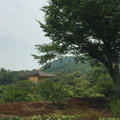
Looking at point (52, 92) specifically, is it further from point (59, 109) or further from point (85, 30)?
point (85, 30)

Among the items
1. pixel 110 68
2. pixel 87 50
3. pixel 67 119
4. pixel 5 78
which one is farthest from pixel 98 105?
pixel 5 78

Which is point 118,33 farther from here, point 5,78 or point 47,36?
point 5,78

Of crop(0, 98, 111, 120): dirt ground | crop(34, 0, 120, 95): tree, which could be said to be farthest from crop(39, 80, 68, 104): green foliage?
crop(34, 0, 120, 95): tree

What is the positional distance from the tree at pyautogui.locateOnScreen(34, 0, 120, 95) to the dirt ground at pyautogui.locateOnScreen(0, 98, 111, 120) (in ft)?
10.7

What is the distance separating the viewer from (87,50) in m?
25.0

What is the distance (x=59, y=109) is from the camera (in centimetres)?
1853

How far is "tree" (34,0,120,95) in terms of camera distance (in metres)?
21.8

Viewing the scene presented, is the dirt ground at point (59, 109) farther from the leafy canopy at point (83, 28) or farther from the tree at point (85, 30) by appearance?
the leafy canopy at point (83, 28)

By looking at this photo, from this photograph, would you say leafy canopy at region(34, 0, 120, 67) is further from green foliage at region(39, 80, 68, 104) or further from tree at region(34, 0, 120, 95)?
green foliage at region(39, 80, 68, 104)

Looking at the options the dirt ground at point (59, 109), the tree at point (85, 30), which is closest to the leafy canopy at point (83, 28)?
the tree at point (85, 30)

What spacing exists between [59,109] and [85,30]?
7.50 metres

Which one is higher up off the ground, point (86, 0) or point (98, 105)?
point (86, 0)

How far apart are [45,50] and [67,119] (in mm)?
10008

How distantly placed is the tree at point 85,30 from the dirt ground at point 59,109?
3.28m
